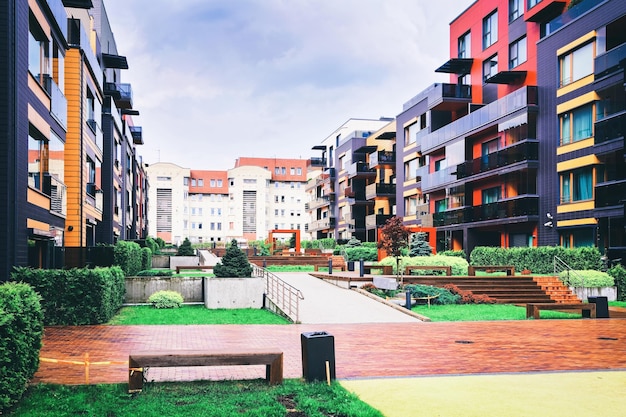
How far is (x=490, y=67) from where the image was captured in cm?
4053

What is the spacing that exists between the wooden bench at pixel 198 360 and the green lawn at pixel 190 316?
8.89 metres

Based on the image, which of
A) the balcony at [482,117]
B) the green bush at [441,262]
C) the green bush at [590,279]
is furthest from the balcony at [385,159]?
the green bush at [590,279]

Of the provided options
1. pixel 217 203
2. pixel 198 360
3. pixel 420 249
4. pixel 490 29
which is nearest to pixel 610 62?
pixel 490 29

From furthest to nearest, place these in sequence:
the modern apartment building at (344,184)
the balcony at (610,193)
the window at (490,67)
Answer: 1. the modern apartment building at (344,184)
2. the window at (490,67)
3. the balcony at (610,193)

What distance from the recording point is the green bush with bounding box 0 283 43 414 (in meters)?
7.07

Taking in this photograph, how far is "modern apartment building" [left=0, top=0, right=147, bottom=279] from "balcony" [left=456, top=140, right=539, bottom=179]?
23285 millimetres

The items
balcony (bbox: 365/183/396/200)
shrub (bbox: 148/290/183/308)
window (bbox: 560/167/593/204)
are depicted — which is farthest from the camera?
balcony (bbox: 365/183/396/200)

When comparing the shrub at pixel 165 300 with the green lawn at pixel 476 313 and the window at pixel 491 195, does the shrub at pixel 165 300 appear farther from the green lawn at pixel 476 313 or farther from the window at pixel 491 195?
the window at pixel 491 195

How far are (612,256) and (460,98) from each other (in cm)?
1945

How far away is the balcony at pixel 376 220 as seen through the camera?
57.6 m

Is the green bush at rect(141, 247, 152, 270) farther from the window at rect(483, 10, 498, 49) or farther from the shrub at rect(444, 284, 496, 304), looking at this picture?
the window at rect(483, 10, 498, 49)

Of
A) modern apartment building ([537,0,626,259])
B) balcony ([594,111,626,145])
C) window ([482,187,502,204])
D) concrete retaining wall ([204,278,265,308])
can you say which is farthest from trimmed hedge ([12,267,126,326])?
window ([482,187,502,204])

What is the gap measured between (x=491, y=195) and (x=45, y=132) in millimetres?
28370

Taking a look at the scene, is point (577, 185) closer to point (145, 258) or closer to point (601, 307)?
point (601, 307)
